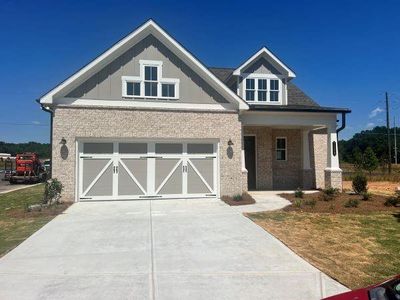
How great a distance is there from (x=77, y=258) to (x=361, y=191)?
13268 mm

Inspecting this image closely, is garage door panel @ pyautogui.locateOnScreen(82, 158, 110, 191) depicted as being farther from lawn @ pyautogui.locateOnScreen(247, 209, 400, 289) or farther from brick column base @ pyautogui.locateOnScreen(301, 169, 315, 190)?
brick column base @ pyautogui.locateOnScreen(301, 169, 315, 190)

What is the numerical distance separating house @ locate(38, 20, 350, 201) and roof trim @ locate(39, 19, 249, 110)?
0.04 meters

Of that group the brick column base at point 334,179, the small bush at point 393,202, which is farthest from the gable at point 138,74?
the small bush at point 393,202

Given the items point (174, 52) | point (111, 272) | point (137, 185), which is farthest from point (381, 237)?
point (174, 52)

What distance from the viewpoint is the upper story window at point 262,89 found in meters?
18.7

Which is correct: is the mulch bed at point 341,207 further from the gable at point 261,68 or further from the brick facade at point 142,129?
the gable at point 261,68

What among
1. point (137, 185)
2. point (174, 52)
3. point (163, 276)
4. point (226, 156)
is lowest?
point (163, 276)

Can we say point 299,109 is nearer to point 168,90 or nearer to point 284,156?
point 284,156

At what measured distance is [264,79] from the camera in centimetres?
1891

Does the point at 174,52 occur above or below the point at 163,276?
above

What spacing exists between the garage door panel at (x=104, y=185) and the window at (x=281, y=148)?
9.30m

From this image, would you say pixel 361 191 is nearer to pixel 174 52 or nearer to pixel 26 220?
pixel 174 52

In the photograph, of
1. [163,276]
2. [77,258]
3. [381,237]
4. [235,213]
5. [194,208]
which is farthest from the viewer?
[194,208]

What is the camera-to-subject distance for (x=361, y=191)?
53.6 feet
